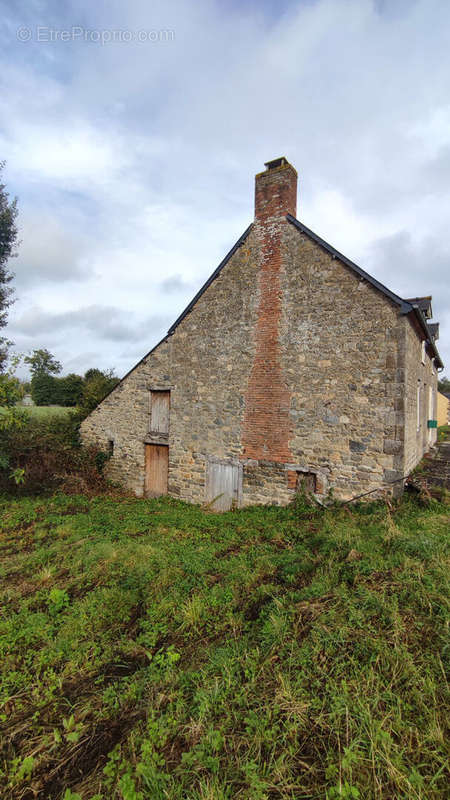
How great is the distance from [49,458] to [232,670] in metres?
11.0

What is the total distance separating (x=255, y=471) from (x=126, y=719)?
7.04 metres

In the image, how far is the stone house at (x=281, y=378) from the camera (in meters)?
8.04

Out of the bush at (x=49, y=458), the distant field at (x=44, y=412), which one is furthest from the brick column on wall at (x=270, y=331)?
the distant field at (x=44, y=412)

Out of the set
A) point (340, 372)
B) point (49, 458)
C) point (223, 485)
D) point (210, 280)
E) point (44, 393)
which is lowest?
point (223, 485)

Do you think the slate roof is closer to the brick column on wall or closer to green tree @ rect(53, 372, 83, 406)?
the brick column on wall

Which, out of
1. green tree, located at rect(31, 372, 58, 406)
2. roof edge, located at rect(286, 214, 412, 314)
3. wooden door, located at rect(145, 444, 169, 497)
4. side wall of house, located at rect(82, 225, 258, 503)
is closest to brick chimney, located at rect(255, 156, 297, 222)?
roof edge, located at rect(286, 214, 412, 314)

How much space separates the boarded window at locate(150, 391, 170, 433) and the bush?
301cm

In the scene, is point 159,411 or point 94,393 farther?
point 94,393

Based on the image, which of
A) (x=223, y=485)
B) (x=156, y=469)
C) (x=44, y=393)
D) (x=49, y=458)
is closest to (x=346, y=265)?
(x=223, y=485)

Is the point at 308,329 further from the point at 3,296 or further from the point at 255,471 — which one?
the point at 3,296

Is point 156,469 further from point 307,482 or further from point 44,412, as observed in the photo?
point 44,412

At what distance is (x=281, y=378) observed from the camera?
369 inches

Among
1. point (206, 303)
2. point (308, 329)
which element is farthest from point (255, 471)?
point (206, 303)

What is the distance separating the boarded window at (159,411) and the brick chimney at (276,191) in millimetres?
6373
